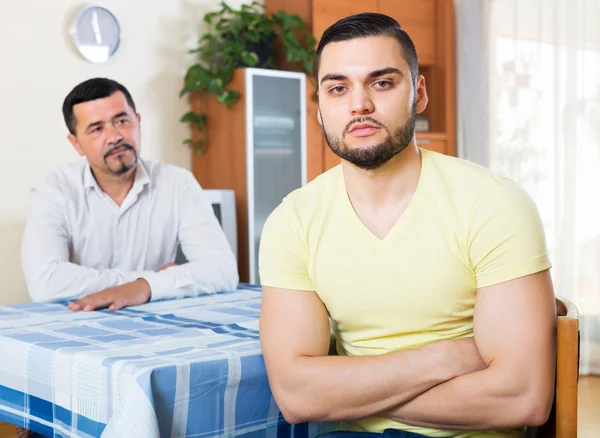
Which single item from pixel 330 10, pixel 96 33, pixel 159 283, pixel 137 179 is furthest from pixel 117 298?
pixel 330 10

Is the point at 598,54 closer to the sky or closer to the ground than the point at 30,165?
closer to the sky

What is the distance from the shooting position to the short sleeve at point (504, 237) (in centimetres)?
135

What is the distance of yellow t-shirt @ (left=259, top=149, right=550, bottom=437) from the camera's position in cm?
138

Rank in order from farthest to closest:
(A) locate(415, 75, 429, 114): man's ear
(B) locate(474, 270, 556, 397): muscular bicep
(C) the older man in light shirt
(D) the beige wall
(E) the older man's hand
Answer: (D) the beige wall
(C) the older man in light shirt
(E) the older man's hand
(A) locate(415, 75, 429, 114): man's ear
(B) locate(474, 270, 556, 397): muscular bicep

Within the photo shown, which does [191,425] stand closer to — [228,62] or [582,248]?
[228,62]

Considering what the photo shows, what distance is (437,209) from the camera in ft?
4.73

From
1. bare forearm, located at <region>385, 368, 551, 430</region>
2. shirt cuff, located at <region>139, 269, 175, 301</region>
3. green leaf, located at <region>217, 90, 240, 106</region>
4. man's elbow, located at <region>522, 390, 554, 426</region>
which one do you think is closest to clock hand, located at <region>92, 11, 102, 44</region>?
green leaf, located at <region>217, 90, 240, 106</region>

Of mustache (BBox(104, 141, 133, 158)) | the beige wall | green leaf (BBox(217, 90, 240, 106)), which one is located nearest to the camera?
mustache (BBox(104, 141, 133, 158))

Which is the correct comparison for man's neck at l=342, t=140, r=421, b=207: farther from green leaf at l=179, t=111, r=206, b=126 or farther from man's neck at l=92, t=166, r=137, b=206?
green leaf at l=179, t=111, r=206, b=126

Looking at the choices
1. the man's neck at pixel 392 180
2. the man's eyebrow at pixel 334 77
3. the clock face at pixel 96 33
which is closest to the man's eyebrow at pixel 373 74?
the man's eyebrow at pixel 334 77

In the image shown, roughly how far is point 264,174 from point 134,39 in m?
0.96

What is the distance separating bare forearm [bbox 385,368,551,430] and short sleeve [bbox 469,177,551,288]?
16cm

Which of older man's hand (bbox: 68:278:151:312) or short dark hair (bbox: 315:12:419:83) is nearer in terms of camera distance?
short dark hair (bbox: 315:12:419:83)

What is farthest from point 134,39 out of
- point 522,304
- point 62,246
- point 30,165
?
point 522,304
